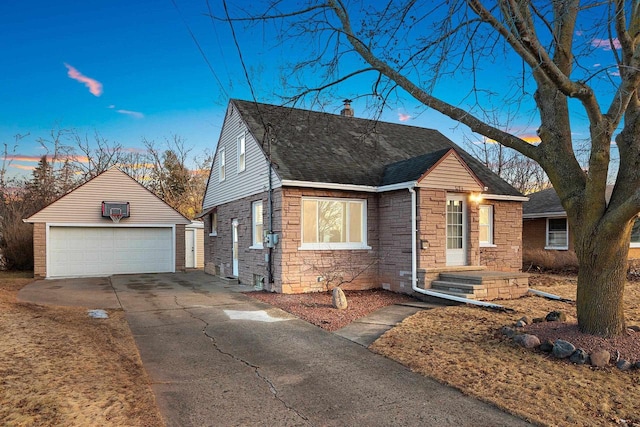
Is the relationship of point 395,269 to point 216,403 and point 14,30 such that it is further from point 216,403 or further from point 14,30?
point 14,30

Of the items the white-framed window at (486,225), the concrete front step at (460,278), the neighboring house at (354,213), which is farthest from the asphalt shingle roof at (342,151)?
the concrete front step at (460,278)

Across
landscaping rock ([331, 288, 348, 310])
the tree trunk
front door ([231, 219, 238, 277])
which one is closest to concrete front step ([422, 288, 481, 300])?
landscaping rock ([331, 288, 348, 310])

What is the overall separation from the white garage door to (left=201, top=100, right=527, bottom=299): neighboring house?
21.8ft

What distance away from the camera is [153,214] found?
19875 mm

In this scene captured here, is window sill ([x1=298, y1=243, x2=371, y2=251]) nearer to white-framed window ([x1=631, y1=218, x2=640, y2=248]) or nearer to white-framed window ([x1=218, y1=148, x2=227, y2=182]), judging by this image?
white-framed window ([x1=218, y1=148, x2=227, y2=182])

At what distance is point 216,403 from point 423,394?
2.27 meters

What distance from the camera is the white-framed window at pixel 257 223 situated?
13456 millimetres

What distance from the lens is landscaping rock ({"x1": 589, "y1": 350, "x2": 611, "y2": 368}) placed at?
529 cm

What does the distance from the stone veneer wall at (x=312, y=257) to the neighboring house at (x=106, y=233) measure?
33.9 ft

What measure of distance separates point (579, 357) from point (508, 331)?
1.38 meters

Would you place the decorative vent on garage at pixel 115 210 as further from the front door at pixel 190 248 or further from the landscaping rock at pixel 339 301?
the landscaping rock at pixel 339 301

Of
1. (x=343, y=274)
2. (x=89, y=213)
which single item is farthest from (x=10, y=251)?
(x=343, y=274)

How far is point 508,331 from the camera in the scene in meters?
6.80

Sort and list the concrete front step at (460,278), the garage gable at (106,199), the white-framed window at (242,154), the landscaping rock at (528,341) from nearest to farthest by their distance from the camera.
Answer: the landscaping rock at (528,341) < the concrete front step at (460,278) < the white-framed window at (242,154) < the garage gable at (106,199)
